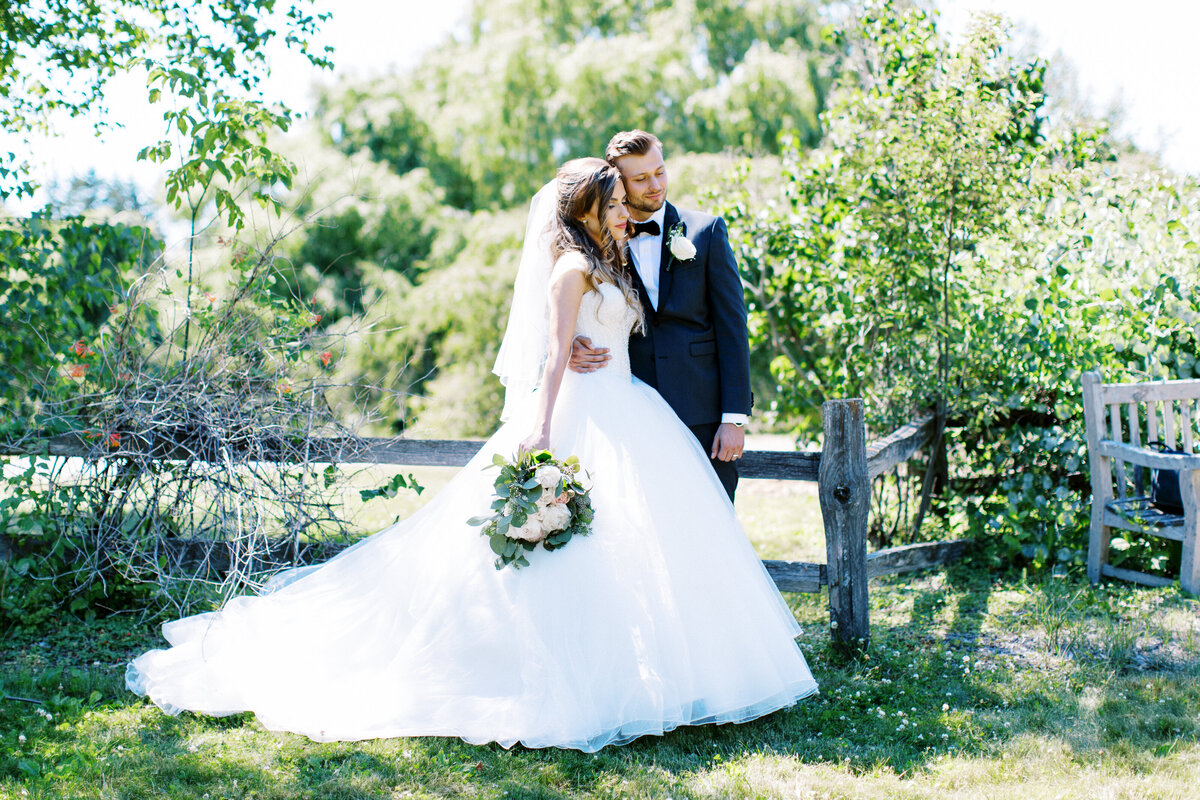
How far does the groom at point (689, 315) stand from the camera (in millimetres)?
3617

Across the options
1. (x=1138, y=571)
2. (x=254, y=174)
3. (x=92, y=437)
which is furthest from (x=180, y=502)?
(x=1138, y=571)

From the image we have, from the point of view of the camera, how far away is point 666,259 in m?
3.67

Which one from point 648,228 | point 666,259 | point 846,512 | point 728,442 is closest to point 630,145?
point 648,228

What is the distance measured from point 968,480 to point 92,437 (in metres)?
4.92

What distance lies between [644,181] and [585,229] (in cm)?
35

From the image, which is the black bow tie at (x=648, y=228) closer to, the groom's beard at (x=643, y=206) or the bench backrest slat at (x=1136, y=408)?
the groom's beard at (x=643, y=206)

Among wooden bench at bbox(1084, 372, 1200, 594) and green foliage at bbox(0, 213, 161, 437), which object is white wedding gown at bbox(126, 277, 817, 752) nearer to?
green foliage at bbox(0, 213, 161, 437)

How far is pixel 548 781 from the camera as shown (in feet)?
9.27

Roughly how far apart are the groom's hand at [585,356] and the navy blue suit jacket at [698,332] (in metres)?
0.23

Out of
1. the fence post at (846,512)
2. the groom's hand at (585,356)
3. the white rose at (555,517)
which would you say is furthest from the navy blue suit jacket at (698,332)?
the white rose at (555,517)

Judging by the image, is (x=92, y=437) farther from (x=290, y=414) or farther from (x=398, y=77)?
(x=398, y=77)

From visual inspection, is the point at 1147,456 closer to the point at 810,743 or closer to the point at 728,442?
the point at 728,442

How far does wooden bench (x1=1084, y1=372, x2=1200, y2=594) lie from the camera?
15.0 ft

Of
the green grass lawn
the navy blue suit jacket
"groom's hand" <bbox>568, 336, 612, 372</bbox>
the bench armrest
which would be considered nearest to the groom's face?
the navy blue suit jacket
